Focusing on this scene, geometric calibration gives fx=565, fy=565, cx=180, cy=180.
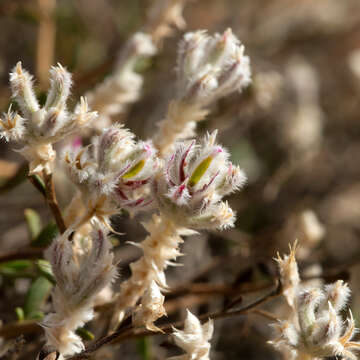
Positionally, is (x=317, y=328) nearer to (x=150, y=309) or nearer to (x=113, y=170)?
(x=150, y=309)

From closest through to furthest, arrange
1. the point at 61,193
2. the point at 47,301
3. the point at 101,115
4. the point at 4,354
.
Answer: the point at 4,354
the point at 47,301
the point at 101,115
the point at 61,193

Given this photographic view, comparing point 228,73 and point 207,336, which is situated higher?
point 228,73

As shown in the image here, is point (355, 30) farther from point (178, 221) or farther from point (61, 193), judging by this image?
point (178, 221)

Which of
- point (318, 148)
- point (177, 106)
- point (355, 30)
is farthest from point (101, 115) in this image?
point (355, 30)

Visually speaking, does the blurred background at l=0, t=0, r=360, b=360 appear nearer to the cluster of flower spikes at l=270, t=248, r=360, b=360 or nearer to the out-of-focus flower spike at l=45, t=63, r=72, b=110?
the cluster of flower spikes at l=270, t=248, r=360, b=360

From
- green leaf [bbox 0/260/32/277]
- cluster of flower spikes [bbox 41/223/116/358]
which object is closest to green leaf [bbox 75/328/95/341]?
cluster of flower spikes [bbox 41/223/116/358]

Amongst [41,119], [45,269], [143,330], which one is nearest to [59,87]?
[41,119]
